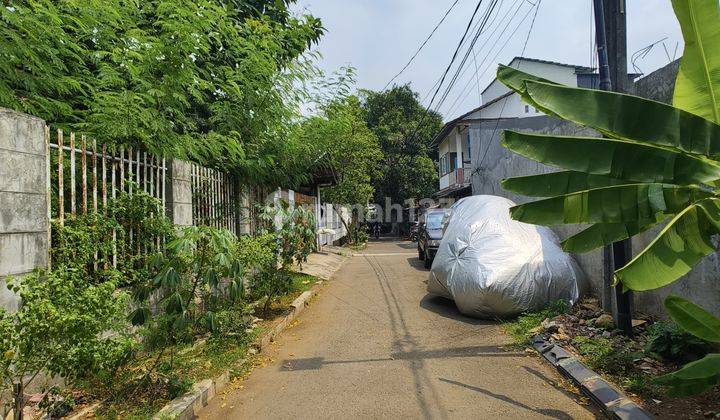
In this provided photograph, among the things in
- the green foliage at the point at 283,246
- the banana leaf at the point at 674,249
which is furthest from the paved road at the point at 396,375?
the banana leaf at the point at 674,249

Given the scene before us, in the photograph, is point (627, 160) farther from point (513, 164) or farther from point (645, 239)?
point (513, 164)

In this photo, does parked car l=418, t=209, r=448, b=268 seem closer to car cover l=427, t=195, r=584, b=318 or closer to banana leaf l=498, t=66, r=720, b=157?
car cover l=427, t=195, r=584, b=318

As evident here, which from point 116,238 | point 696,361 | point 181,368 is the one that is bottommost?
point 181,368

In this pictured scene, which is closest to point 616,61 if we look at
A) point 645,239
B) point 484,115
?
point 645,239

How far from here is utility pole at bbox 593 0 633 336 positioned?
5.31 meters

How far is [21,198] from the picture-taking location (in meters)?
3.38

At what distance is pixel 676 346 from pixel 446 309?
3.87 meters

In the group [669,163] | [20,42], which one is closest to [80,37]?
[20,42]

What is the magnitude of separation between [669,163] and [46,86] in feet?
17.5

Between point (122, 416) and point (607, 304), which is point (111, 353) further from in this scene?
point (607, 304)

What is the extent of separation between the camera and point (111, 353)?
3078 millimetres

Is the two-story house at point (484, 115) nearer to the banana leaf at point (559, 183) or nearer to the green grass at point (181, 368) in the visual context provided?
the green grass at point (181, 368)

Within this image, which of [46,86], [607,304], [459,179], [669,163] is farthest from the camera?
[459,179]

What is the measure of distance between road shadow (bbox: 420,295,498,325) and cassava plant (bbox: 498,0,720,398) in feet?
14.2
